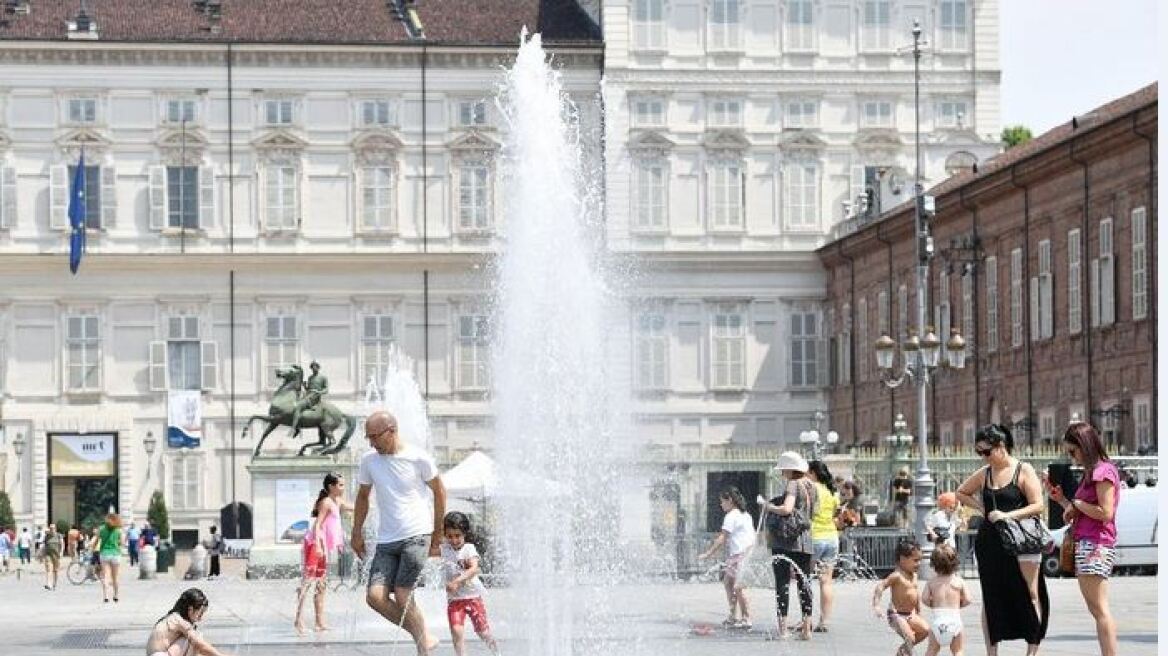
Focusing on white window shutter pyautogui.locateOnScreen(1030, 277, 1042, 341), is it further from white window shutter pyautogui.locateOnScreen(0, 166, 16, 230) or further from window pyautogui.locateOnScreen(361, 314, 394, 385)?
white window shutter pyautogui.locateOnScreen(0, 166, 16, 230)

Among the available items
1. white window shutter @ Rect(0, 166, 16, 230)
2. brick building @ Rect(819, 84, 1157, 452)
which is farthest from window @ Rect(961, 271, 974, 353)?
white window shutter @ Rect(0, 166, 16, 230)

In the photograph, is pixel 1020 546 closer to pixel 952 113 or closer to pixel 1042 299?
pixel 1042 299

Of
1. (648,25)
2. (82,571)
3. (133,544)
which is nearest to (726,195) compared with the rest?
(648,25)

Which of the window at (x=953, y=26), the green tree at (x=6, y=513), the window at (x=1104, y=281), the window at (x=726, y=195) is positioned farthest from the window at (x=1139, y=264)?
the green tree at (x=6, y=513)

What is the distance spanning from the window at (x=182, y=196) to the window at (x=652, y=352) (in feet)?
38.3

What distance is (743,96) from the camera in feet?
248

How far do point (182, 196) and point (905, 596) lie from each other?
5731 centimetres

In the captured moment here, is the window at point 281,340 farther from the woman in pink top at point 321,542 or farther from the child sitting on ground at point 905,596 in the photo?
the child sitting on ground at point 905,596

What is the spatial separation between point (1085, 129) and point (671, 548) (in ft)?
49.8

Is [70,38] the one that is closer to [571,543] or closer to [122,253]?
[122,253]

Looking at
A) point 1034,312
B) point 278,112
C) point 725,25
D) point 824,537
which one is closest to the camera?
point 824,537

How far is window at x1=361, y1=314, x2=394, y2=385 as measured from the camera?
75.8m

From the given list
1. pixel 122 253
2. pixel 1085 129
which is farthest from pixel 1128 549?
pixel 122 253

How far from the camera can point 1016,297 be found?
61156 millimetres
